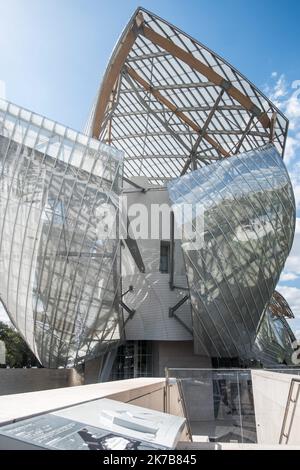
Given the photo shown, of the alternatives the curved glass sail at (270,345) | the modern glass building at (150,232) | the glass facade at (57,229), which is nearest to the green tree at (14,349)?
the modern glass building at (150,232)

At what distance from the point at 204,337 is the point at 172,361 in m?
4.46

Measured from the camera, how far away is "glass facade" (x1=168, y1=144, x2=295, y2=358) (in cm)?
2748

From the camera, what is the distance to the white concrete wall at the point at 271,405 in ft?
25.3

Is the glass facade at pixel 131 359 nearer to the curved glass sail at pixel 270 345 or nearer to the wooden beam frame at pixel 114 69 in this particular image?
the curved glass sail at pixel 270 345

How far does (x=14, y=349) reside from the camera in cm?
5147

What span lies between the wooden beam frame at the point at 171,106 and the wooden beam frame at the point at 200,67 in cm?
547

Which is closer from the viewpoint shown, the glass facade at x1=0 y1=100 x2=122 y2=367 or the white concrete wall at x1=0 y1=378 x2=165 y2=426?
the white concrete wall at x1=0 y1=378 x2=165 y2=426

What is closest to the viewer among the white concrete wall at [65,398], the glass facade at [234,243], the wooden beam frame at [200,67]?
the white concrete wall at [65,398]

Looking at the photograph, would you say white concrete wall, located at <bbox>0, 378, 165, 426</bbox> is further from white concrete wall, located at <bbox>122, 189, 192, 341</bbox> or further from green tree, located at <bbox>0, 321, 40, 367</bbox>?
green tree, located at <bbox>0, 321, 40, 367</bbox>

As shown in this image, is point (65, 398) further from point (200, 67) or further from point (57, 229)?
point (200, 67)

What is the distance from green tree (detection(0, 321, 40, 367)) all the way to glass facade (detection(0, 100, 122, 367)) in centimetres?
2668

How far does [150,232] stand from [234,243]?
819 centimetres

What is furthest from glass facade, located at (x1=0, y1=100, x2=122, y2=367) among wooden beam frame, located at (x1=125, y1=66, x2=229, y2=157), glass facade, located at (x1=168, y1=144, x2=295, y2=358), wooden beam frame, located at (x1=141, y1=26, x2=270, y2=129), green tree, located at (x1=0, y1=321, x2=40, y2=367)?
green tree, located at (x1=0, y1=321, x2=40, y2=367)
